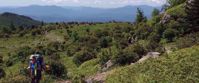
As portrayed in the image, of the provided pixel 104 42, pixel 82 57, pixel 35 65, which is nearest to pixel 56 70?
pixel 35 65

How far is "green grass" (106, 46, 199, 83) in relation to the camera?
972 inches

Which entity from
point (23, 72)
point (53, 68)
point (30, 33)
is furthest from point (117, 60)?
point (30, 33)

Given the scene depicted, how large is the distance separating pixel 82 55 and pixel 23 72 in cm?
2311

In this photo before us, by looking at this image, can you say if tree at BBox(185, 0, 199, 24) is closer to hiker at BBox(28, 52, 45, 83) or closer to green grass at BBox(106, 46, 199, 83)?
green grass at BBox(106, 46, 199, 83)

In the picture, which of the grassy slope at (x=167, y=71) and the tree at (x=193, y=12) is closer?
the grassy slope at (x=167, y=71)

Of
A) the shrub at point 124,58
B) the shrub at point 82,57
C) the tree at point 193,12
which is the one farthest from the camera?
the shrub at point 82,57

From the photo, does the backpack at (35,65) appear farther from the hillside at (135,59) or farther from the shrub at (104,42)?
the shrub at (104,42)

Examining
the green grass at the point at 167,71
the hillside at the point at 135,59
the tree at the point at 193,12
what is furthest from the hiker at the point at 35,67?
the tree at the point at 193,12

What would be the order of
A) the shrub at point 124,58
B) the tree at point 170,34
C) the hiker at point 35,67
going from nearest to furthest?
the hiker at point 35,67, the shrub at point 124,58, the tree at point 170,34

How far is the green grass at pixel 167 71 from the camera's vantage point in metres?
24.7

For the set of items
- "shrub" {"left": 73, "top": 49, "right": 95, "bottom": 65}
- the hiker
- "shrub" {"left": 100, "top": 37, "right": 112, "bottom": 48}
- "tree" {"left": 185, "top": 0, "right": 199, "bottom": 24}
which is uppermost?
"tree" {"left": 185, "top": 0, "right": 199, "bottom": 24}

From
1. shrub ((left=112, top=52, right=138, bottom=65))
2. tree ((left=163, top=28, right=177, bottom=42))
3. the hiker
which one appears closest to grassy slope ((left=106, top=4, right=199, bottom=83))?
the hiker

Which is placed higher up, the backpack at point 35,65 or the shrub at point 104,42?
the backpack at point 35,65

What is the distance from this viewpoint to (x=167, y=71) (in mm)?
26156
